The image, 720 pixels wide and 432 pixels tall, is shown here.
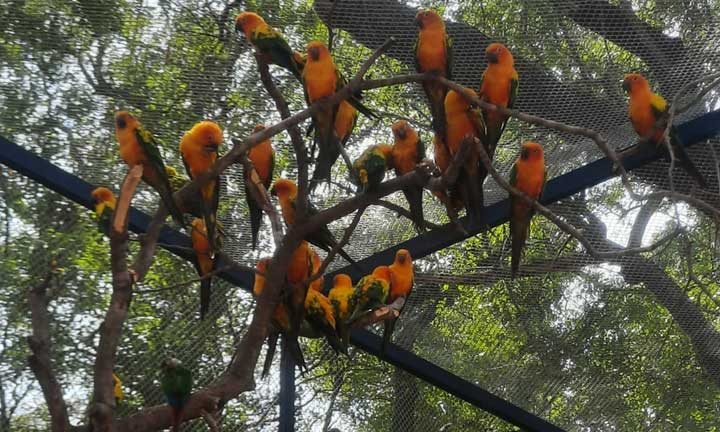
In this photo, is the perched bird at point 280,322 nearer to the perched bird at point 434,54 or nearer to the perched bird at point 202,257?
the perched bird at point 202,257

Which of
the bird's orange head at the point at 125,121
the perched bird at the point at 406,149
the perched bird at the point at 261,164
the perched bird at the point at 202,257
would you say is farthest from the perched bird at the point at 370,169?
the bird's orange head at the point at 125,121

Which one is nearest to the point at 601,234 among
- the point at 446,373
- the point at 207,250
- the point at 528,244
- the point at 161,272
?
the point at 528,244

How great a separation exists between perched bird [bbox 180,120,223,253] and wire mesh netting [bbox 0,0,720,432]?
0.74 feet

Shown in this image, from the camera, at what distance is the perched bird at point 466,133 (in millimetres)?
2361

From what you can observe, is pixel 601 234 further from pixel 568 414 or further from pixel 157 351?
pixel 157 351

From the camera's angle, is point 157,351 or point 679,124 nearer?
point 679,124

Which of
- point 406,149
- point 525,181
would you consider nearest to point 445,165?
point 406,149

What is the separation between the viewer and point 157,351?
2805mm

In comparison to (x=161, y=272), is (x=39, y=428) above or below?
below

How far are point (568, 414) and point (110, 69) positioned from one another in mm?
1957

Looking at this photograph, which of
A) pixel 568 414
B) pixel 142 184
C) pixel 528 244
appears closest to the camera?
pixel 142 184

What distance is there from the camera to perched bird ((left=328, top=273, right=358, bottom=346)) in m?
2.45

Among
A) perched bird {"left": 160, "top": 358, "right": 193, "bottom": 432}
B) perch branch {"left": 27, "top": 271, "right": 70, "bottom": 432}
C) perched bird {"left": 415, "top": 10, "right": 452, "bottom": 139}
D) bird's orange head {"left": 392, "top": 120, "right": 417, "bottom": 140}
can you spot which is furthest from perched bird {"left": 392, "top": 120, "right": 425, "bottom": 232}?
perch branch {"left": 27, "top": 271, "right": 70, "bottom": 432}

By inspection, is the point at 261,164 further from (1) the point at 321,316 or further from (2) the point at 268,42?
(1) the point at 321,316
